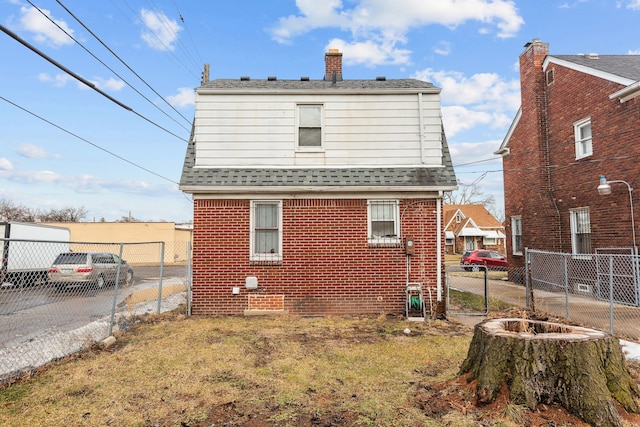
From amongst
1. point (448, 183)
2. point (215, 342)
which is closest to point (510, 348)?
point (215, 342)

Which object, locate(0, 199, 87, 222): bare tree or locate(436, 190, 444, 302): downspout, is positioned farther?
locate(0, 199, 87, 222): bare tree

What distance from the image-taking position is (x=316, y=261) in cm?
900

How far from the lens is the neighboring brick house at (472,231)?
43491mm

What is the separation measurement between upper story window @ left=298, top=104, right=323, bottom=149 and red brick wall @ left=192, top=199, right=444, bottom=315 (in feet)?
5.15

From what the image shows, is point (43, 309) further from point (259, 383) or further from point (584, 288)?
point (584, 288)

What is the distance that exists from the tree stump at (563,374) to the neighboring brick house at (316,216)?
5.04 m

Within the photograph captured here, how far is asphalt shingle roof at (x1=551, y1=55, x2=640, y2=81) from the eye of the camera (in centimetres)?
1191

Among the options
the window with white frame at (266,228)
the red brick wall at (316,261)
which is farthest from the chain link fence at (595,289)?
the window with white frame at (266,228)

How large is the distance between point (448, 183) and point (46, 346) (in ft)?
27.3

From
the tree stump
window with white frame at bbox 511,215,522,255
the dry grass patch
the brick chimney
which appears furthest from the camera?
window with white frame at bbox 511,215,522,255

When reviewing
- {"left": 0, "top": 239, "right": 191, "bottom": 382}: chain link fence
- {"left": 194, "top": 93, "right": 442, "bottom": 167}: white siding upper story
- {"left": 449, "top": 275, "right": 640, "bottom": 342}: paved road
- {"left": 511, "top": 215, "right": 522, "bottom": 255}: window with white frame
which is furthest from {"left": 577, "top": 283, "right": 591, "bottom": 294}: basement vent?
{"left": 0, "top": 239, "right": 191, "bottom": 382}: chain link fence

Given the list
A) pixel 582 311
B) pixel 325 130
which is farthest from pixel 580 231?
pixel 325 130

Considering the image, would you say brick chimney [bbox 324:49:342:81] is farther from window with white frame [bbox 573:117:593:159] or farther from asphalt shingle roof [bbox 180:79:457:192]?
window with white frame [bbox 573:117:593:159]

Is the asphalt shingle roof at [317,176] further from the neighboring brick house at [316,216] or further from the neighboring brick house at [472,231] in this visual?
the neighboring brick house at [472,231]
